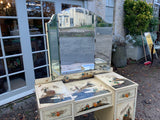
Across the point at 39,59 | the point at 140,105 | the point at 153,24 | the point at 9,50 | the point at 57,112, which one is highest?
the point at 153,24

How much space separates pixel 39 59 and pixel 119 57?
3008 millimetres

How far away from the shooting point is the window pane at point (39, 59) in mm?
3100

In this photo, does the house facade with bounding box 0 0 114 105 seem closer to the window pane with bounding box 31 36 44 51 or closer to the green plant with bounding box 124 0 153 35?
the window pane with bounding box 31 36 44 51

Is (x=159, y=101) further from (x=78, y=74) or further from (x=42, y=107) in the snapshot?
(x=42, y=107)

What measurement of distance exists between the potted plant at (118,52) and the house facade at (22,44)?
239 centimetres

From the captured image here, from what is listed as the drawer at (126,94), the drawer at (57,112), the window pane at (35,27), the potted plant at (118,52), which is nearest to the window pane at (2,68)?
the window pane at (35,27)

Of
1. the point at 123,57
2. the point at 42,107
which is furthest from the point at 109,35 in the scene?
the point at 123,57

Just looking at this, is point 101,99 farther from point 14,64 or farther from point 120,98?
point 14,64

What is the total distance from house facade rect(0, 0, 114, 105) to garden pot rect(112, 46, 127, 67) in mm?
2515

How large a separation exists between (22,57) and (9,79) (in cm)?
53

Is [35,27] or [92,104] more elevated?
[35,27]

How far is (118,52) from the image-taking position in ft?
16.0

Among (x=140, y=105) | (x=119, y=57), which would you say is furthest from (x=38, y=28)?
(x=119, y=57)

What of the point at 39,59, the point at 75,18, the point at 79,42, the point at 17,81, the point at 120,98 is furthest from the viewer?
the point at 39,59
